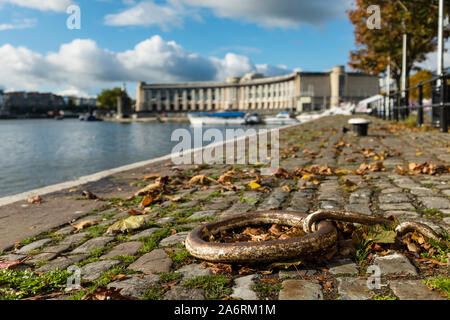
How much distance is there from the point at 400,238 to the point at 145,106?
519ft

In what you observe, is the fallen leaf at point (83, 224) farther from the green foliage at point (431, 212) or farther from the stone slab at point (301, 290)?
the green foliage at point (431, 212)

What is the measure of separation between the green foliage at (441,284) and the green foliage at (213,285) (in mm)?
995

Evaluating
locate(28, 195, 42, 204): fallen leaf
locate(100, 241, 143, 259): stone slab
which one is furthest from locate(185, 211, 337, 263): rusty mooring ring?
locate(28, 195, 42, 204): fallen leaf

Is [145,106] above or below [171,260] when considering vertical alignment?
above

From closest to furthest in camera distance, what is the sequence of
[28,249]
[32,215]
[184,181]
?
[28,249] < [32,215] < [184,181]

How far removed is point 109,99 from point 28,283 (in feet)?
532

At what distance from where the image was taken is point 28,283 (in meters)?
2.24

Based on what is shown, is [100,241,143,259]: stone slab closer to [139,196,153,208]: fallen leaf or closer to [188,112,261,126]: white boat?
[139,196,153,208]: fallen leaf

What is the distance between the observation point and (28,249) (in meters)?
3.05

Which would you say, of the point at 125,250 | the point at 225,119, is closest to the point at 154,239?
the point at 125,250

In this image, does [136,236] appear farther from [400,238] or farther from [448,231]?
[448,231]

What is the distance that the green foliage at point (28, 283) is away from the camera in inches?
83.6

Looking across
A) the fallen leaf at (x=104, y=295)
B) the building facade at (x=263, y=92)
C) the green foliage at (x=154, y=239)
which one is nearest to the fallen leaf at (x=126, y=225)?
the green foliage at (x=154, y=239)
